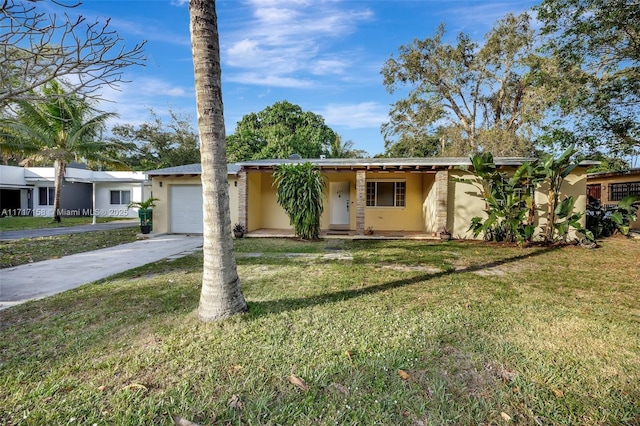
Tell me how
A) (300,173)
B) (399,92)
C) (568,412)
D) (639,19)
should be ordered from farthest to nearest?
(399,92) → (300,173) → (639,19) → (568,412)

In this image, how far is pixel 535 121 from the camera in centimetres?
1789

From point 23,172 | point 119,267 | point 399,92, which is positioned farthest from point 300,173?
point 23,172

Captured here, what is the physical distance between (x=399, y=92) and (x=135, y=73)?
18812 mm

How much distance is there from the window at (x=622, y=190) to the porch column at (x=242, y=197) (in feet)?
58.3

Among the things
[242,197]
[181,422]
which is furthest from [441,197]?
[181,422]

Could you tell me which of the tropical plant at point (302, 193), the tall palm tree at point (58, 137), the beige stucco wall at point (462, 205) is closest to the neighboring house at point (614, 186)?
the beige stucco wall at point (462, 205)

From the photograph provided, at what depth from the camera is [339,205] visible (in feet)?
44.6

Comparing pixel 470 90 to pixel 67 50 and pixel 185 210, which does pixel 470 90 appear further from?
pixel 67 50

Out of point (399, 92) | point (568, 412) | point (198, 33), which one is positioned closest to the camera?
point (568, 412)

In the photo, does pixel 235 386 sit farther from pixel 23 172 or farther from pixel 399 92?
pixel 23 172

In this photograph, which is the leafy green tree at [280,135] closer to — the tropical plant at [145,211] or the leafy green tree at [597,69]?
the tropical plant at [145,211]

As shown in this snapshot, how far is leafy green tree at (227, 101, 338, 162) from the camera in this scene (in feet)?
95.7

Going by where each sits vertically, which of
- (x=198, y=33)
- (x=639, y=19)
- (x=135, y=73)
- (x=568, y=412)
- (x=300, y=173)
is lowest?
(x=568, y=412)

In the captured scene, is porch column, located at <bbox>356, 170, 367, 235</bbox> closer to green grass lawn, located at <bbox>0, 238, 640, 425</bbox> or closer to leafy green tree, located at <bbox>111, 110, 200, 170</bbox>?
green grass lawn, located at <bbox>0, 238, 640, 425</bbox>
